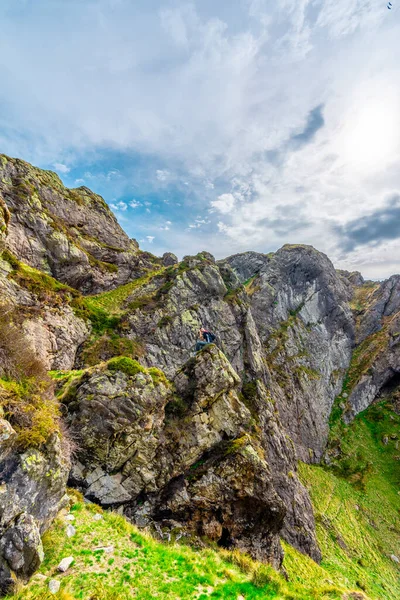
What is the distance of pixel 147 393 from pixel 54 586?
40.5 ft

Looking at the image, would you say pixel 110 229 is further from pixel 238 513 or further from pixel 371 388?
pixel 371 388

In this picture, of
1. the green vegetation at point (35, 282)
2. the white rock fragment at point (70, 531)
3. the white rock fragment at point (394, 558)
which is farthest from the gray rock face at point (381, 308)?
the white rock fragment at point (70, 531)

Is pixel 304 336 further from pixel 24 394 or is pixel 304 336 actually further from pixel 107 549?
pixel 24 394

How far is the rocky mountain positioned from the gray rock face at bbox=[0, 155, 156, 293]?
304 mm

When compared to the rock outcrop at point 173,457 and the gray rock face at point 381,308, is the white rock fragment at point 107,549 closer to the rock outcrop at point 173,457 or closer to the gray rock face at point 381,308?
the rock outcrop at point 173,457

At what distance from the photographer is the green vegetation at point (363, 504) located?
30.6 metres

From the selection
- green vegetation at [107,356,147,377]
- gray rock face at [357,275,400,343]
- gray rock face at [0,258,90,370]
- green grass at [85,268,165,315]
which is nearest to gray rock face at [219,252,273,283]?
gray rock face at [357,275,400,343]

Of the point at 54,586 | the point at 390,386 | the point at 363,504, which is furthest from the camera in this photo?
the point at 390,386

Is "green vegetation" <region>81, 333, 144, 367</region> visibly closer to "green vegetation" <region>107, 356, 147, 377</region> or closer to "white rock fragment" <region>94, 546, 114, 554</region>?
"green vegetation" <region>107, 356, 147, 377</region>

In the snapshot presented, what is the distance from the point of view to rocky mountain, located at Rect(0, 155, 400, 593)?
1269cm

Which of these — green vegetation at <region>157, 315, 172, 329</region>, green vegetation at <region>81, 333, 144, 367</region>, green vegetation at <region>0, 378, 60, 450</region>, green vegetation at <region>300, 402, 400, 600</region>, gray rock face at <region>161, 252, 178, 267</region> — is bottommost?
green vegetation at <region>300, 402, 400, 600</region>

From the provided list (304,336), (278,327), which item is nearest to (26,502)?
(278,327)

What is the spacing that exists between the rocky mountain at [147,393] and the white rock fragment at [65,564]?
4.05 ft

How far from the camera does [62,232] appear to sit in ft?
153
